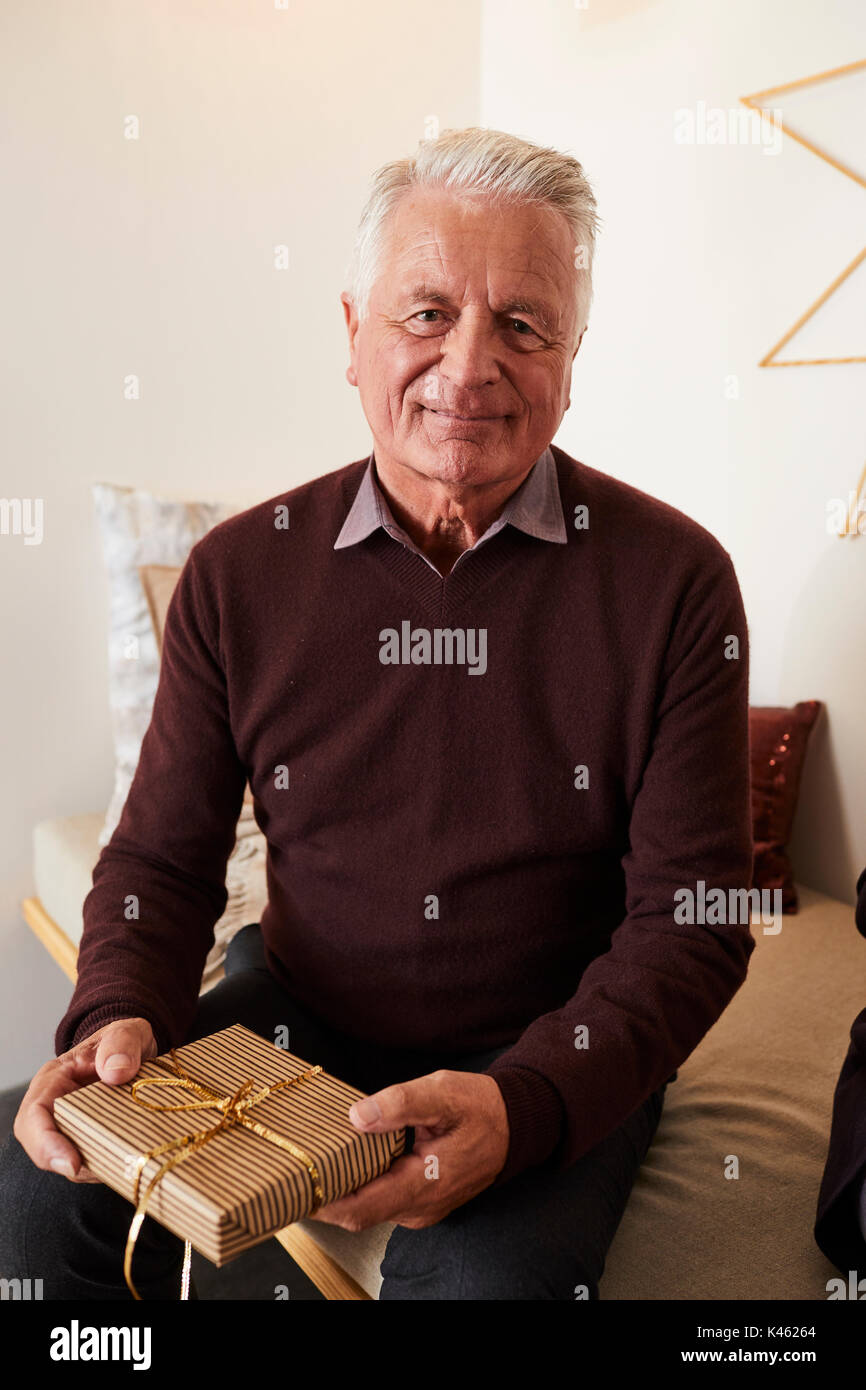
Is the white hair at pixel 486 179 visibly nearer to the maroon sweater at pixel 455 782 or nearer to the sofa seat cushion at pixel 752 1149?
the maroon sweater at pixel 455 782

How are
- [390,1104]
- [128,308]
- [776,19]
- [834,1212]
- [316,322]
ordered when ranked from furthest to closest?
[316,322]
[128,308]
[776,19]
[834,1212]
[390,1104]

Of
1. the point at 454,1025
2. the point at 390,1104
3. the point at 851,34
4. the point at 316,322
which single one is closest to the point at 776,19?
the point at 851,34

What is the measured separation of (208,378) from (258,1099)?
166cm

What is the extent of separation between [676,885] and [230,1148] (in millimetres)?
488

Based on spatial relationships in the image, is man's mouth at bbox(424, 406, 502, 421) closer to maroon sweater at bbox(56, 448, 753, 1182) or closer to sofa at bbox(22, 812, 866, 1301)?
maroon sweater at bbox(56, 448, 753, 1182)

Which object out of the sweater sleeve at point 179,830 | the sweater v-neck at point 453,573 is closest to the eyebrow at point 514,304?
the sweater v-neck at point 453,573

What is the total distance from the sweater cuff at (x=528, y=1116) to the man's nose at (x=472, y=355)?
2.14ft

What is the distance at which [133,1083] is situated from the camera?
88cm

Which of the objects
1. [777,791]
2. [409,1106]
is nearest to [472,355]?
[409,1106]

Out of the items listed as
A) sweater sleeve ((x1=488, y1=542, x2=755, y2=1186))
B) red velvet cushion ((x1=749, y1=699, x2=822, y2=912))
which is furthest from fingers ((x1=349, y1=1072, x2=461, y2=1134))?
red velvet cushion ((x1=749, y1=699, x2=822, y2=912))

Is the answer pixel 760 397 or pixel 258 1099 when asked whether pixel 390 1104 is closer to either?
pixel 258 1099

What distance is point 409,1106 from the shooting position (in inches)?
31.6

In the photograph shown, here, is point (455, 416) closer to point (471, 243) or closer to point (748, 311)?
point (471, 243)

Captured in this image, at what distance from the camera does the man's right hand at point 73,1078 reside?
86 centimetres
